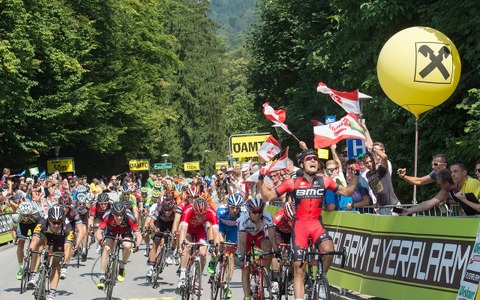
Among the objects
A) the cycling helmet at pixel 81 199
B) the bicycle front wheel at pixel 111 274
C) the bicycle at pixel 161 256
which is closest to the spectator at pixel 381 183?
the bicycle front wheel at pixel 111 274

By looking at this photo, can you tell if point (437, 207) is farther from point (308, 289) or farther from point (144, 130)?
point (144, 130)

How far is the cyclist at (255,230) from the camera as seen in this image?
13646mm

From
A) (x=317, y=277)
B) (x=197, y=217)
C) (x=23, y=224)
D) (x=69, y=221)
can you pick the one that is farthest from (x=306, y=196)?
(x=23, y=224)

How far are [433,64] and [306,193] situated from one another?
11.2 feet

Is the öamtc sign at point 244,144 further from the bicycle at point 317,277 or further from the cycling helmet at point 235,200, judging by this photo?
the bicycle at point 317,277

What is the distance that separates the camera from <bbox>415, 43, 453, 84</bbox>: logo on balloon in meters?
14.0

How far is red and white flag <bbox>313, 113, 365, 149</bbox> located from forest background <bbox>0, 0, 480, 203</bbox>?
202 inches

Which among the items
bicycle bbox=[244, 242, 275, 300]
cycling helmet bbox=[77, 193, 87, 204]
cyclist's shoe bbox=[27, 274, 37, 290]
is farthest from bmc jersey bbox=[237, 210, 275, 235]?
cycling helmet bbox=[77, 193, 87, 204]

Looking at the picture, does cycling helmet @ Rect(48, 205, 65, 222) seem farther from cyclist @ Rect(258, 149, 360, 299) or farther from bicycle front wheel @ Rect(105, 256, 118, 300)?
cyclist @ Rect(258, 149, 360, 299)

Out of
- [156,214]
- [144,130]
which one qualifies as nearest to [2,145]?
[144,130]

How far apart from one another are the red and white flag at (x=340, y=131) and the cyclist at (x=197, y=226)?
84.8 inches

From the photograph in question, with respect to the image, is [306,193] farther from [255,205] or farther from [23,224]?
[23,224]

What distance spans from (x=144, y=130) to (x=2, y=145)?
52.2ft

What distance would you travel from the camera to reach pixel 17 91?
132 ft
